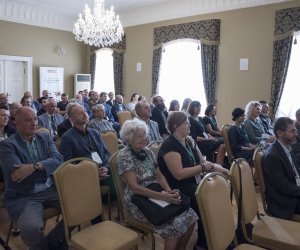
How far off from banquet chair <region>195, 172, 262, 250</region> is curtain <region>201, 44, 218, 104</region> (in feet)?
16.8

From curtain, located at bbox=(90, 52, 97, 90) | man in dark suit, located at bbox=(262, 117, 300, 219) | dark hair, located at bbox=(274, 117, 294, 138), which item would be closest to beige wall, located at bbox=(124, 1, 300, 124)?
curtain, located at bbox=(90, 52, 97, 90)

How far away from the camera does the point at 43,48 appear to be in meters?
8.79

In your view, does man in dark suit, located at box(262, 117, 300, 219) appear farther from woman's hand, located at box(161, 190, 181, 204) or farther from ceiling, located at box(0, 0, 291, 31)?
ceiling, located at box(0, 0, 291, 31)

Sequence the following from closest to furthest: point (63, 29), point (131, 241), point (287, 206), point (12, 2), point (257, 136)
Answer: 1. point (131, 241)
2. point (287, 206)
3. point (257, 136)
4. point (12, 2)
5. point (63, 29)

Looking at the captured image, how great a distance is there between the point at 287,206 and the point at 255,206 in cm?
33

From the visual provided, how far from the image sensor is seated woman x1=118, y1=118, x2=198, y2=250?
2.05 metres

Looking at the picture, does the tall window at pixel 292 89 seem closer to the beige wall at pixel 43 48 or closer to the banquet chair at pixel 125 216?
the banquet chair at pixel 125 216

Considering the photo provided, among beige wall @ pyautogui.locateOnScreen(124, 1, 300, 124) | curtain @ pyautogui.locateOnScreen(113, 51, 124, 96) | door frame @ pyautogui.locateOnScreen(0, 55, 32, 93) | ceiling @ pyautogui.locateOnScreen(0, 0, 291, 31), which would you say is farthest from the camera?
curtain @ pyautogui.locateOnScreen(113, 51, 124, 96)

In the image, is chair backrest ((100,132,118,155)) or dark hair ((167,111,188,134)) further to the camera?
chair backrest ((100,132,118,155))

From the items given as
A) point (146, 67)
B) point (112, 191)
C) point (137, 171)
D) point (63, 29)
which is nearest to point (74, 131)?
point (112, 191)

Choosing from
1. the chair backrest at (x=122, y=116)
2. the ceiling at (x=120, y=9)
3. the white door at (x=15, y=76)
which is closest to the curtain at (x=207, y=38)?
the ceiling at (x=120, y=9)

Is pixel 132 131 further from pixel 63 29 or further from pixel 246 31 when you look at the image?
pixel 63 29

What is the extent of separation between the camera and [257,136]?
4.48m

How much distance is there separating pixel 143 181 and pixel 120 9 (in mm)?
7058
